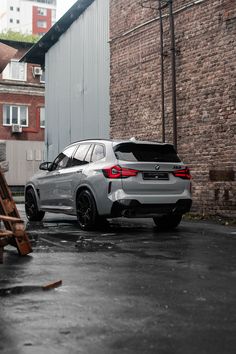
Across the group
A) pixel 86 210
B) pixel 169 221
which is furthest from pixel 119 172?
pixel 169 221

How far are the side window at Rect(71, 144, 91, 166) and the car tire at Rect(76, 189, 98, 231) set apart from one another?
761 mm

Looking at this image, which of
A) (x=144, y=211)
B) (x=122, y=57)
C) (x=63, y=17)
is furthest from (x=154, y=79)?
(x=144, y=211)

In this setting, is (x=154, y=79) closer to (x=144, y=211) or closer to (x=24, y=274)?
(x=144, y=211)

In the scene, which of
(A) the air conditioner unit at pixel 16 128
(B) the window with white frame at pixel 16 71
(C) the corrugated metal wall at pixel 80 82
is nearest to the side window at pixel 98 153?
(C) the corrugated metal wall at pixel 80 82

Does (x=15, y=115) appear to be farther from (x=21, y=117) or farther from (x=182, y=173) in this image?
(x=182, y=173)

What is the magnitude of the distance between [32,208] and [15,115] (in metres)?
26.2

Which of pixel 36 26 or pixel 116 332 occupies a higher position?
pixel 36 26

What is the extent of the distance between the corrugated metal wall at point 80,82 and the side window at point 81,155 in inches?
249

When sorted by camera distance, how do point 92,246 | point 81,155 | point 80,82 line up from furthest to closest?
point 80,82 → point 81,155 → point 92,246

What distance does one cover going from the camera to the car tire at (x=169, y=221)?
1087 cm

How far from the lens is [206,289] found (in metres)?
5.04

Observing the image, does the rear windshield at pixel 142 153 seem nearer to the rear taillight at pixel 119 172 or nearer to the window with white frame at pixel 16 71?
the rear taillight at pixel 119 172

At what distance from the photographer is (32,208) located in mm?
12859

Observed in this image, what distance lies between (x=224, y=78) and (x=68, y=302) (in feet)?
32.5
